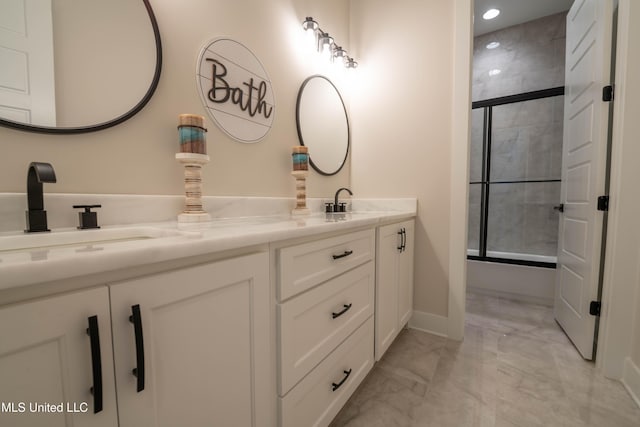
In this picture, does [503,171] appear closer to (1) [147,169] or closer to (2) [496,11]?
(2) [496,11]

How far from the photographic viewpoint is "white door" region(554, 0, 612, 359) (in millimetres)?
1396

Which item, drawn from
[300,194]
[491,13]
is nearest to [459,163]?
[300,194]

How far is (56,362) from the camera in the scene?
1.27ft

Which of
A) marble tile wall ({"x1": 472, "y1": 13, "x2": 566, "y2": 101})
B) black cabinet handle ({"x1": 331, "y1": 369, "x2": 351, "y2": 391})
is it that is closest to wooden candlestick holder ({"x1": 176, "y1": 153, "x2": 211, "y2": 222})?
black cabinet handle ({"x1": 331, "y1": 369, "x2": 351, "y2": 391})

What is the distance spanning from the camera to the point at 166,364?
1.68ft

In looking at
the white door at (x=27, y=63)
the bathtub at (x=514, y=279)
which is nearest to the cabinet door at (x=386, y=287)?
the white door at (x=27, y=63)

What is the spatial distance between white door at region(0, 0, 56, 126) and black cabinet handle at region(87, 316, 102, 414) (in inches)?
26.6

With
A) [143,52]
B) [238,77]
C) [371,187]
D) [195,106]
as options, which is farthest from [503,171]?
[143,52]

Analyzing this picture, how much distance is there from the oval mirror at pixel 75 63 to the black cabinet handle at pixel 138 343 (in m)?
0.66

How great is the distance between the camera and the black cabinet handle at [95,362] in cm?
41

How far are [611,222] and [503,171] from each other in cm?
175

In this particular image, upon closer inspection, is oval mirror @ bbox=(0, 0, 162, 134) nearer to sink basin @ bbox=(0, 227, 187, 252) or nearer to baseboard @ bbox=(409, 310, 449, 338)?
sink basin @ bbox=(0, 227, 187, 252)

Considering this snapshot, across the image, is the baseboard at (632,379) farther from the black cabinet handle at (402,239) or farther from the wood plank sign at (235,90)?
the wood plank sign at (235,90)

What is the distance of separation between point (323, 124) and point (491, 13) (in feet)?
7.32
